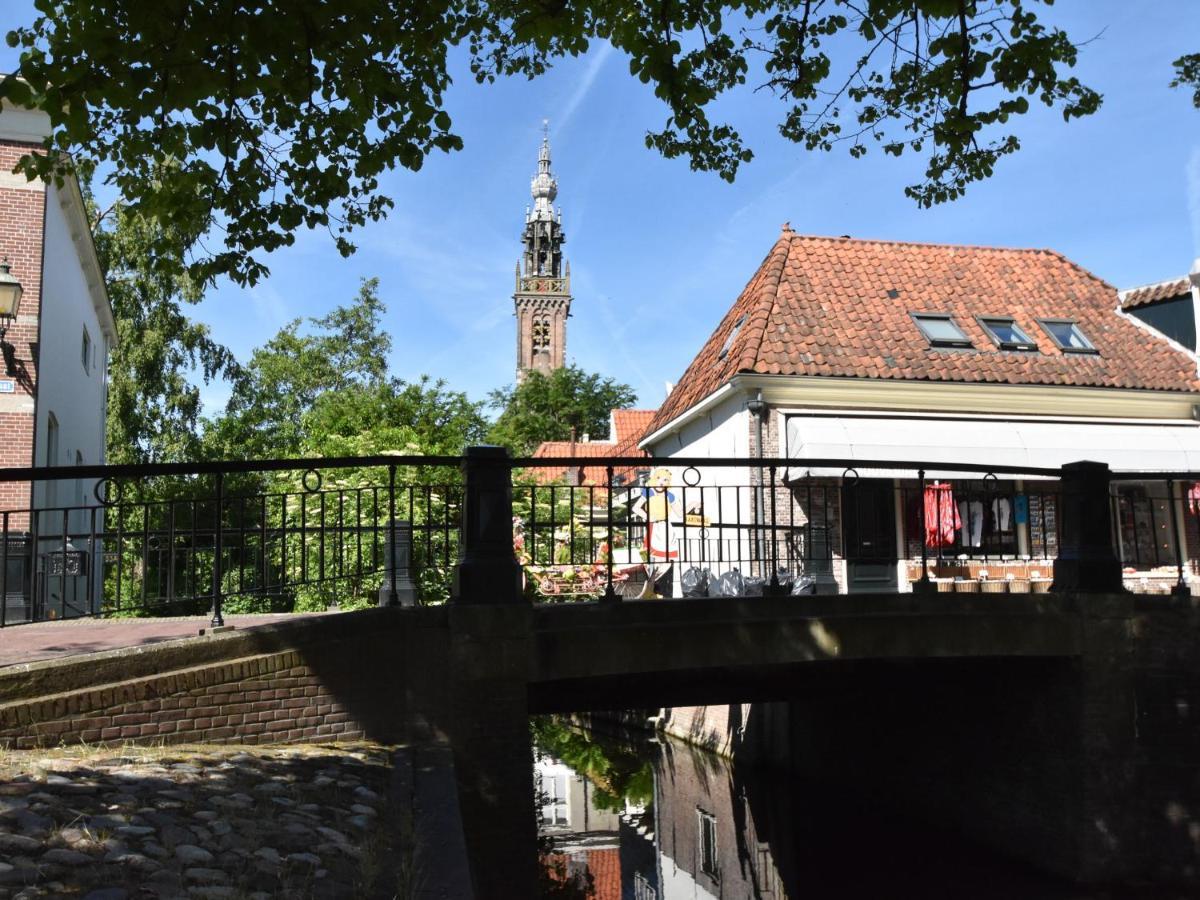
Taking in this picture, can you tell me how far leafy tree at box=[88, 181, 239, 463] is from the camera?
26.7 meters

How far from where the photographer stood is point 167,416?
2867cm

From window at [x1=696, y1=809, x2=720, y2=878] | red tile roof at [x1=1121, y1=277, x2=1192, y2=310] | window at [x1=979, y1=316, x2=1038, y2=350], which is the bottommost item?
window at [x1=696, y1=809, x2=720, y2=878]

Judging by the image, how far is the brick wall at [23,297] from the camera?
44.5 ft

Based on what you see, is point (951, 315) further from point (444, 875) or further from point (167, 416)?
point (167, 416)

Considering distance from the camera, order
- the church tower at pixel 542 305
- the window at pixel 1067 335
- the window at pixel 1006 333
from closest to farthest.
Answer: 1. the window at pixel 1006 333
2. the window at pixel 1067 335
3. the church tower at pixel 542 305

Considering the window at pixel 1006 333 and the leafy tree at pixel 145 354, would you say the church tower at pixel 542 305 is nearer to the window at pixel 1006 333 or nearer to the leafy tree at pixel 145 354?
the leafy tree at pixel 145 354

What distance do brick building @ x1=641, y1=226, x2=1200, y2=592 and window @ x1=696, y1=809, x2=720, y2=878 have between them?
13.9 feet

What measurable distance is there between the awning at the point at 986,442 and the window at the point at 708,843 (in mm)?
5498

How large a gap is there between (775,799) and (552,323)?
7039cm

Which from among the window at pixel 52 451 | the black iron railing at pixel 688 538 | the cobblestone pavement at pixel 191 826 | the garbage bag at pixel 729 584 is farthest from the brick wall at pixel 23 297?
the cobblestone pavement at pixel 191 826

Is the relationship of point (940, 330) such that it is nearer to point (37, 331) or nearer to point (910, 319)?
point (910, 319)

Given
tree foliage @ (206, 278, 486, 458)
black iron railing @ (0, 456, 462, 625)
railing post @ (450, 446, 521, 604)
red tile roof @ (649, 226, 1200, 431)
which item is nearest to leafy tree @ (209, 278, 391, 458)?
tree foliage @ (206, 278, 486, 458)

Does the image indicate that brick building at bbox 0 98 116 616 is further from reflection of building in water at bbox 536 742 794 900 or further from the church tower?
the church tower

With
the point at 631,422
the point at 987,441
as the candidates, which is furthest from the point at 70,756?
the point at 631,422
